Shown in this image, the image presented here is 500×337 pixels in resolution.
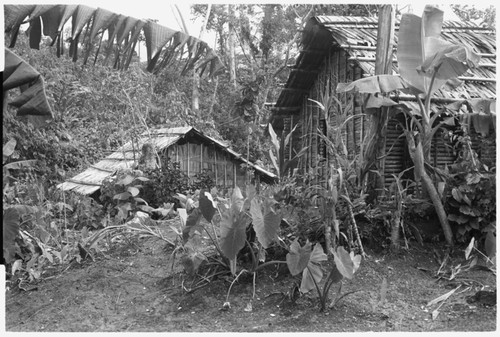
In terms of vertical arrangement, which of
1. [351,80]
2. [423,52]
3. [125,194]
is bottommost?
[125,194]

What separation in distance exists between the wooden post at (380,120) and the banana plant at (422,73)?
244 mm

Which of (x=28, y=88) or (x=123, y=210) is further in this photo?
(x=123, y=210)

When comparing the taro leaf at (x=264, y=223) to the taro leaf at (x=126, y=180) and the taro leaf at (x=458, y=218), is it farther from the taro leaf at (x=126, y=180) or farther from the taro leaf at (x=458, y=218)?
the taro leaf at (x=126, y=180)

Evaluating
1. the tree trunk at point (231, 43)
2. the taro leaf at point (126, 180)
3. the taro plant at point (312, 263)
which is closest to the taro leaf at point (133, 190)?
the taro leaf at point (126, 180)

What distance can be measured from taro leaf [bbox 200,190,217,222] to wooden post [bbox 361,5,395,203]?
1.49 m

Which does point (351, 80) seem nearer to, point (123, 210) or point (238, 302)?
point (123, 210)

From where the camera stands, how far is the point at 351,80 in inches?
257

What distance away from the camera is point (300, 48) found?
716 cm

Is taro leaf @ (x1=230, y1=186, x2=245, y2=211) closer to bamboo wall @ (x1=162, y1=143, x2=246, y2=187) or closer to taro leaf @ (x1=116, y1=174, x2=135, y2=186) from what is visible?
taro leaf @ (x1=116, y1=174, x2=135, y2=186)

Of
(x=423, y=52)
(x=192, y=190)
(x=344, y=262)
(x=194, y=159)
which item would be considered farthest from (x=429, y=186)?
(x=194, y=159)

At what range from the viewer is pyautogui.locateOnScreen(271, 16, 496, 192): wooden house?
561cm

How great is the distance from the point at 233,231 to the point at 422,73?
74.5 inches

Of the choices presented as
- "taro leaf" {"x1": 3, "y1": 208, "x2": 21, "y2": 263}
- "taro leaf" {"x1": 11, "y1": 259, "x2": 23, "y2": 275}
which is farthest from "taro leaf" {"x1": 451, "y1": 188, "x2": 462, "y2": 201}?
"taro leaf" {"x1": 11, "y1": 259, "x2": 23, "y2": 275}

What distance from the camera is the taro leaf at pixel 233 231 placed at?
410 cm
